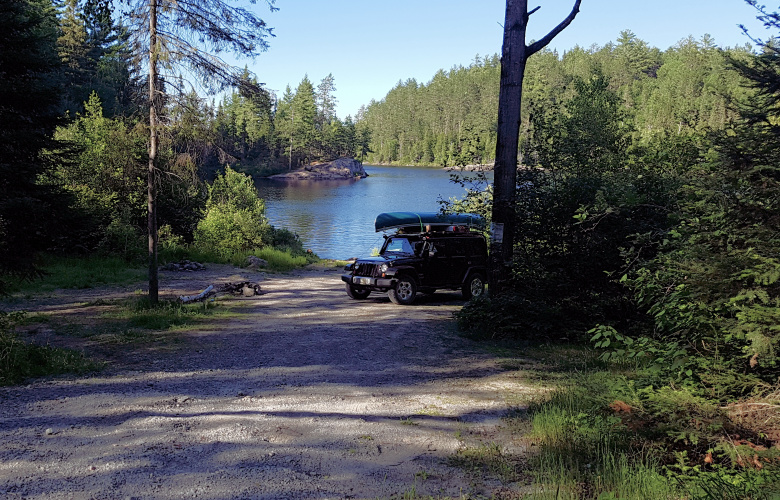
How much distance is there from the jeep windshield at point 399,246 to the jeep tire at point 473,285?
1.86 meters

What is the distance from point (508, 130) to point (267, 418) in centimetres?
724

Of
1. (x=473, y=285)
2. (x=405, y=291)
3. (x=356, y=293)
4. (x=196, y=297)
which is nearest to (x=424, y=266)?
(x=405, y=291)

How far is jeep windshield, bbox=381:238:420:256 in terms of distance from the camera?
572 inches

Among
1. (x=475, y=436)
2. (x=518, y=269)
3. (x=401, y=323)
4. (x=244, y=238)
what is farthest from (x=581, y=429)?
(x=244, y=238)

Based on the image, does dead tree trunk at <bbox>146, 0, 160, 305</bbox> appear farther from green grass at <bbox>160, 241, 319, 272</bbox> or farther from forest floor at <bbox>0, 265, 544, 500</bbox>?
green grass at <bbox>160, 241, 319, 272</bbox>

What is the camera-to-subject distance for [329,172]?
107438mm

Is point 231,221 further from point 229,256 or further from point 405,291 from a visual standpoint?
point 405,291

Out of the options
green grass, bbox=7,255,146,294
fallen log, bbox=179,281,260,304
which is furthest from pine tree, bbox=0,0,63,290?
fallen log, bbox=179,281,260,304

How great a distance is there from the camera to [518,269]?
34.7ft

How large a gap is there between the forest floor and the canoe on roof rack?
5.52m

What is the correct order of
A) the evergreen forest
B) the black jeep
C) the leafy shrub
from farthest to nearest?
1. the leafy shrub
2. the black jeep
3. the evergreen forest

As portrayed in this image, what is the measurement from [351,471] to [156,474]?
1521 millimetres

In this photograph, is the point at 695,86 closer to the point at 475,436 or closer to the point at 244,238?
→ the point at 244,238

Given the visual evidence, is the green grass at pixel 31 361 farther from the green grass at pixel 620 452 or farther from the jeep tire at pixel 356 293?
the jeep tire at pixel 356 293
